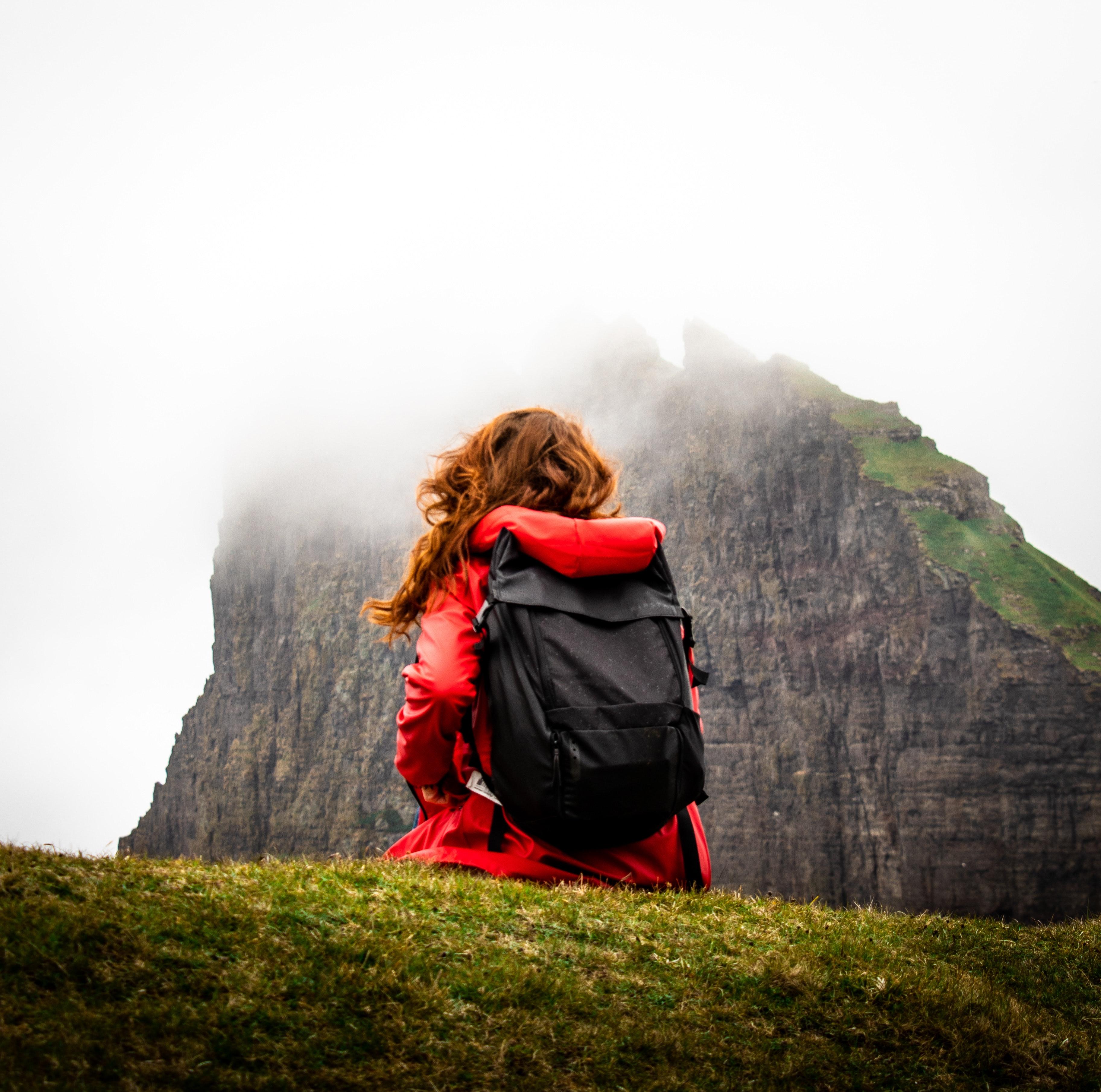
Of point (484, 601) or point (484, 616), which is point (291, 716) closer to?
point (484, 601)

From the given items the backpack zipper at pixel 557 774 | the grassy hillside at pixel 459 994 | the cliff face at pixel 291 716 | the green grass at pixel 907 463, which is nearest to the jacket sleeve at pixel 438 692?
the backpack zipper at pixel 557 774

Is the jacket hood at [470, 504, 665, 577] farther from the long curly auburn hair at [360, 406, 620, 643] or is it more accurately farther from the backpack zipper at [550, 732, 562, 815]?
the backpack zipper at [550, 732, 562, 815]

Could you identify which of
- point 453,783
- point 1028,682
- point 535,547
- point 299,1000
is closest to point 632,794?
point 453,783

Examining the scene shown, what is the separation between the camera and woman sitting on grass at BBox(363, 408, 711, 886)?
5.03 meters

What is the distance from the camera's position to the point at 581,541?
5035 mm

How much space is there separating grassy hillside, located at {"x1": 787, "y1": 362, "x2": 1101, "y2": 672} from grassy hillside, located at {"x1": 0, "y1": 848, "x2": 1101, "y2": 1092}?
89.0m

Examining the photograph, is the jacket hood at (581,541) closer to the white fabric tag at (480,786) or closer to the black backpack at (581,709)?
the black backpack at (581,709)

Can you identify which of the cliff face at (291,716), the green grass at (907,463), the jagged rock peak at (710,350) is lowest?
the cliff face at (291,716)

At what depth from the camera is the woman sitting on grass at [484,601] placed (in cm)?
503

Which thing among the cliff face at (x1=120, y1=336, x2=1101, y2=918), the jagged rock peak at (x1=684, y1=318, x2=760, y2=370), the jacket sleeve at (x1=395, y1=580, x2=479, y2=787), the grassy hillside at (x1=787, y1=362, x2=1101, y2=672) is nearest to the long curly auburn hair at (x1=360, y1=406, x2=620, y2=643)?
the jacket sleeve at (x1=395, y1=580, x2=479, y2=787)

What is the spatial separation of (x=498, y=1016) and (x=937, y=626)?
304 feet

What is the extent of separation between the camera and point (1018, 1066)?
168 inches

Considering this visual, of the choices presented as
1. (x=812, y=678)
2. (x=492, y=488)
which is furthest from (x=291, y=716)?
(x=492, y=488)

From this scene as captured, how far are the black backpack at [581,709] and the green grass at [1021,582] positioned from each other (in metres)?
89.3
